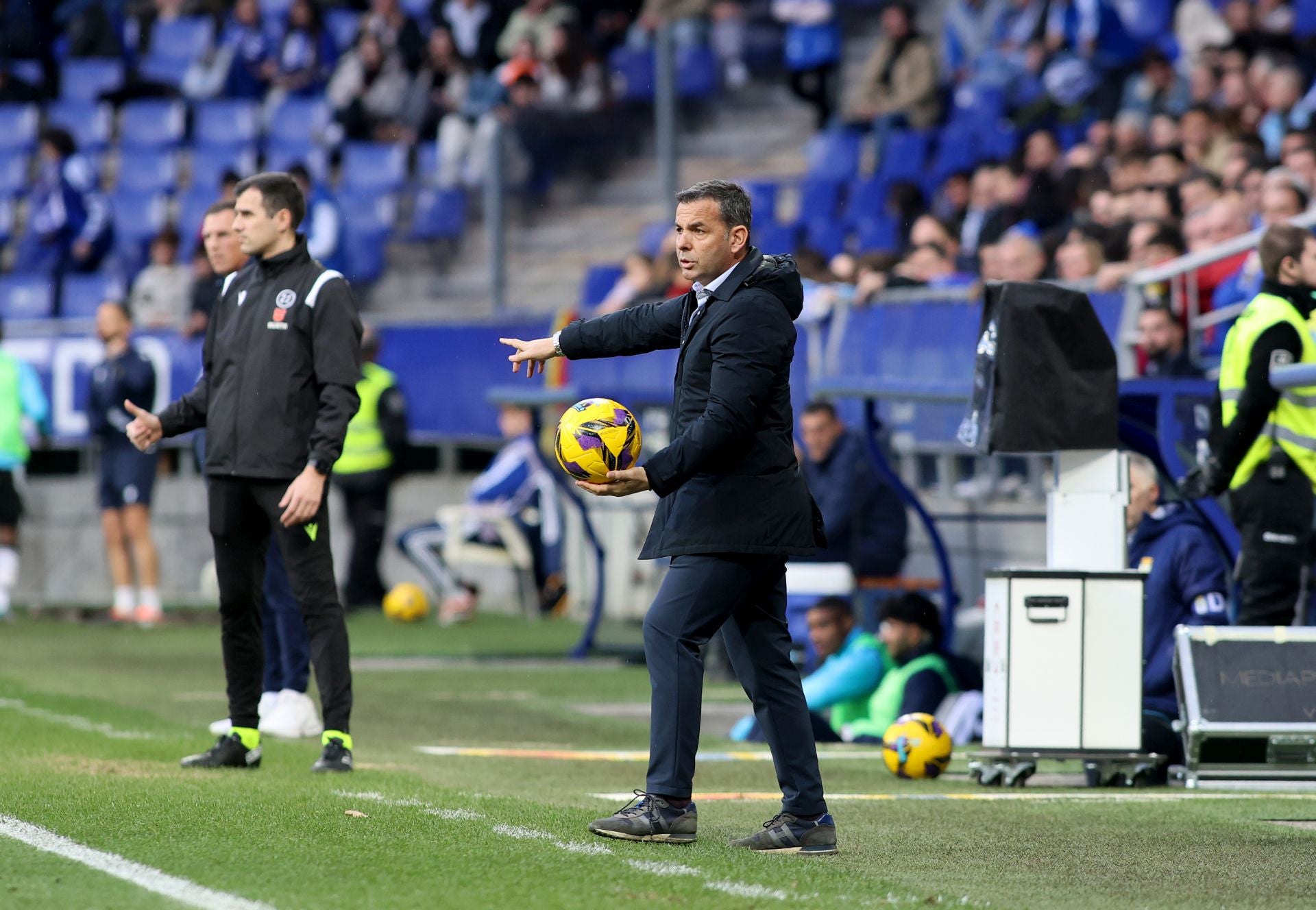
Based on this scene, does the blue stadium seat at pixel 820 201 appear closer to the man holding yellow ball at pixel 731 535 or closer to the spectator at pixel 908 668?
the spectator at pixel 908 668

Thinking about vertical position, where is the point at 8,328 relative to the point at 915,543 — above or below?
above

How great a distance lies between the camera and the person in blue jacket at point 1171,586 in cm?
955

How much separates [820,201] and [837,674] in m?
9.08

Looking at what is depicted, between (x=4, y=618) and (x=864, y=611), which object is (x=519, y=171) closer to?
(x=4, y=618)

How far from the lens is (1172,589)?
9.66 m

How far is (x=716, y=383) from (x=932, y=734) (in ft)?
10.7

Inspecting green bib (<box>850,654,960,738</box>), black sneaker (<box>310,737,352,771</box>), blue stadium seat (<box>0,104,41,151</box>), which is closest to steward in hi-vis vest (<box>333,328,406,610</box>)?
green bib (<box>850,654,960,738</box>)

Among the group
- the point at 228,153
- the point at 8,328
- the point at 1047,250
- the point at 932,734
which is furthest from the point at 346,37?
the point at 932,734

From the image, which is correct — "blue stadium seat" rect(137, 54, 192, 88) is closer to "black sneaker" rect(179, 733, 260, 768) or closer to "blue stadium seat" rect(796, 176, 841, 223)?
"blue stadium seat" rect(796, 176, 841, 223)

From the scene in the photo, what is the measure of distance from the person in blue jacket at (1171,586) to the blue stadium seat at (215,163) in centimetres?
1515

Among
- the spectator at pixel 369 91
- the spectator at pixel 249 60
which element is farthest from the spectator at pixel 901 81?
the spectator at pixel 249 60

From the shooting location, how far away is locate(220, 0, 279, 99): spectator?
80.3 feet

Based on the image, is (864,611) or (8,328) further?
(8,328)

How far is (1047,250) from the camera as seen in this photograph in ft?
47.5
